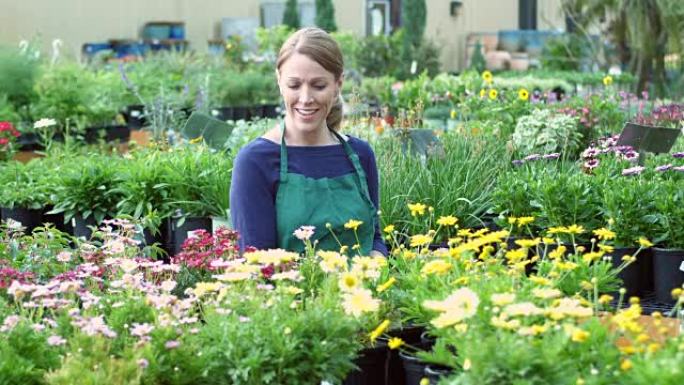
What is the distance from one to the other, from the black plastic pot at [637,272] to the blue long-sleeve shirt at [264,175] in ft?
3.82

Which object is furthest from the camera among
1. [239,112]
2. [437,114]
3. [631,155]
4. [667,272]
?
[239,112]

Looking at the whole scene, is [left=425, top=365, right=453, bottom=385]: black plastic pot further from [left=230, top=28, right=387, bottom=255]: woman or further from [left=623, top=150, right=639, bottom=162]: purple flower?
[left=623, top=150, right=639, bottom=162]: purple flower

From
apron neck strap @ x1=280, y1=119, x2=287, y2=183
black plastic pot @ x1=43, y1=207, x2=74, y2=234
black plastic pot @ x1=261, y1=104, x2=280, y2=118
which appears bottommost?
black plastic pot @ x1=261, y1=104, x2=280, y2=118

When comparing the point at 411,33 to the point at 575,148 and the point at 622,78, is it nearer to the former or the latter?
the point at 622,78

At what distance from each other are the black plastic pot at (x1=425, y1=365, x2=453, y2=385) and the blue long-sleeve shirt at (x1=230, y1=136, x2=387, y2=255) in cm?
110

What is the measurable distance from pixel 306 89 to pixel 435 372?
1232mm

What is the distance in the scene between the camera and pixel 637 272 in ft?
14.1

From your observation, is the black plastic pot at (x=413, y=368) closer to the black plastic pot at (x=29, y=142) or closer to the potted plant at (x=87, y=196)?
the potted plant at (x=87, y=196)

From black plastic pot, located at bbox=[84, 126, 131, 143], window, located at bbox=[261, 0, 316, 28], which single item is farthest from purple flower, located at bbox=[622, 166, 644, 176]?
window, located at bbox=[261, 0, 316, 28]

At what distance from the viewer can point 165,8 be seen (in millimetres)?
23328

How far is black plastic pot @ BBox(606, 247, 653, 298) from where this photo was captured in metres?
4.26

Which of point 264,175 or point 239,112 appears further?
point 239,112

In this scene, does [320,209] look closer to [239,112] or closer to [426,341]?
[426,341]

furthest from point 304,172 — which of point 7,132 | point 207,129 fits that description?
point 7,132
